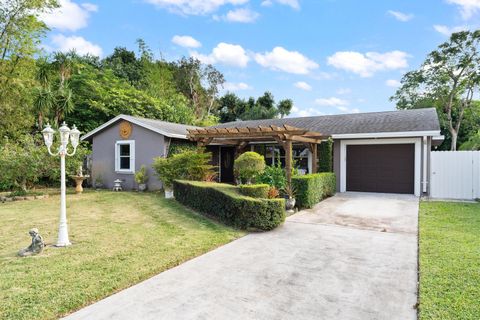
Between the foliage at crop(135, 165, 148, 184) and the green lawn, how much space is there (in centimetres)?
1046

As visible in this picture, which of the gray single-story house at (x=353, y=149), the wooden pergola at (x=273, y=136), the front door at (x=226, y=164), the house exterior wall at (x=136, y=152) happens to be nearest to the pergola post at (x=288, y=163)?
the wooden pergola at (x=273, y=136)

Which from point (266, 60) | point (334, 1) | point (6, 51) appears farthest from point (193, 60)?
point (334, 1)

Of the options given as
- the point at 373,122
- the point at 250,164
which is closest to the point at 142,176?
the point at 250,164

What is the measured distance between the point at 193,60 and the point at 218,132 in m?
26.3

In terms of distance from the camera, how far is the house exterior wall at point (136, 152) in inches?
524

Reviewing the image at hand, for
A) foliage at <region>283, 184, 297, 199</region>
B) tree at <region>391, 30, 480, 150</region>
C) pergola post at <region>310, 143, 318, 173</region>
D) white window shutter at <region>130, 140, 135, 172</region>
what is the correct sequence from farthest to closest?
tree at <region>391, 30, 480, 150</region> < white window shutter at <region>130, 140, 135, 172</region> < pergola post at <region>310, 143, 318, 173</region> < foliage at <region>283, 184, 297, 199</region>

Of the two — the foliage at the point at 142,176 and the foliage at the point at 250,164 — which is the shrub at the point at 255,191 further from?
the foliage at the point at 142,176

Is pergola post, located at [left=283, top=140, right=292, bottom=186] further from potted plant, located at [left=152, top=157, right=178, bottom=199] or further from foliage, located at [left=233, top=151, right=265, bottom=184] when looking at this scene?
potted plant, located at [left=152, top=157, right=178, bottom=199]

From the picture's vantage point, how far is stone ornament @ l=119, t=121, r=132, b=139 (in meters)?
14.0

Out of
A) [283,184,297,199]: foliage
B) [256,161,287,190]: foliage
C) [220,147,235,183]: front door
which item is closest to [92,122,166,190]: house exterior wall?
[220,147,235,183]: front door

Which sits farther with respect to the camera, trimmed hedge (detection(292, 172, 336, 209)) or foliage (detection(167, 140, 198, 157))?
foliage (detection(167, 140, 198, 157))

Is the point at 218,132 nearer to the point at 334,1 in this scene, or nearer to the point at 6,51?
the point at 334,1

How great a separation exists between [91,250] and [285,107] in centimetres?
2859

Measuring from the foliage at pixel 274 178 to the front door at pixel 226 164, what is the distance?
6572 millimetres
